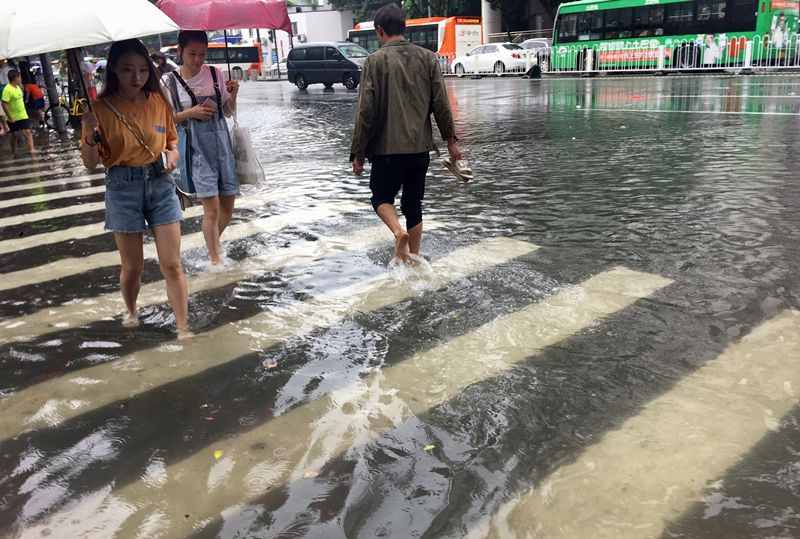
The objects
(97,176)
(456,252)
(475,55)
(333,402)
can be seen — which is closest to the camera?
(333,402)

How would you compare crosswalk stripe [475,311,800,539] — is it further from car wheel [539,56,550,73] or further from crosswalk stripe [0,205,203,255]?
car wheel [539,56,550,73]

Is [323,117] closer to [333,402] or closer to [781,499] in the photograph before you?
[333,402]

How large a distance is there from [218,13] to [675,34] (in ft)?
88.9

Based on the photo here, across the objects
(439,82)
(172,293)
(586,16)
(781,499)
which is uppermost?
(586,16)

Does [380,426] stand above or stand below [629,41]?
below

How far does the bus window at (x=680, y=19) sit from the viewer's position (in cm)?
2695

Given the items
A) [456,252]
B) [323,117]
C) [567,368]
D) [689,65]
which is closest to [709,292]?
[567,368]

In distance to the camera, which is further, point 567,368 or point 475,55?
point 475,55

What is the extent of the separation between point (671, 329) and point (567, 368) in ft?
2.69

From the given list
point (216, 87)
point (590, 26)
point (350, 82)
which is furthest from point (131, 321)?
point (590, 26)

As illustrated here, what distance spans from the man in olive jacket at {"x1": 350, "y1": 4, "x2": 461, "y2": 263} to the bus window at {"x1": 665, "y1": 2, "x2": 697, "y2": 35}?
2605 cm

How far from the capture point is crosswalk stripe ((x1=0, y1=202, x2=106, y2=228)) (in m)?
7.64

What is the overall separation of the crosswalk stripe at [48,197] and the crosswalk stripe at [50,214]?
2.52 ft

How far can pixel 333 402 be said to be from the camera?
345 centimetres
